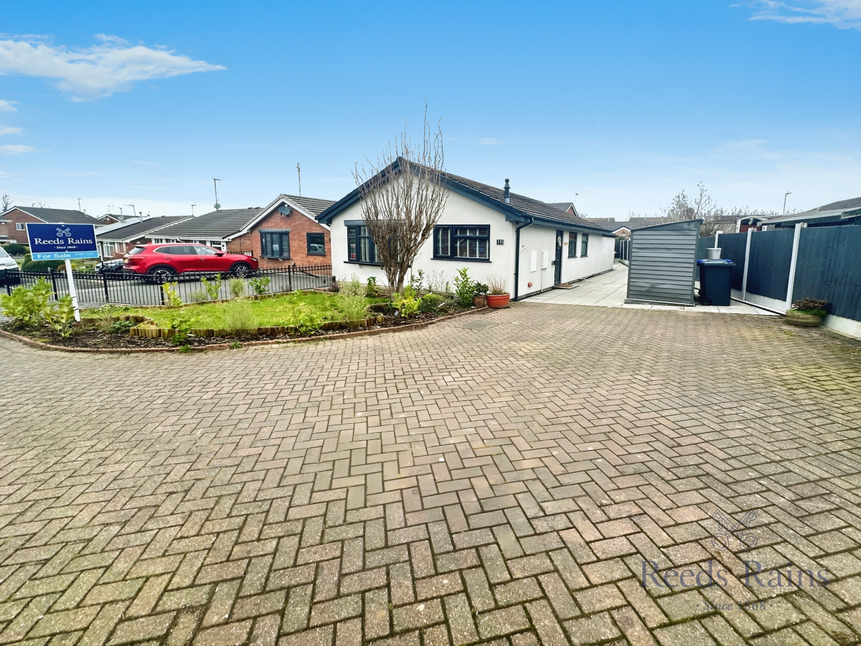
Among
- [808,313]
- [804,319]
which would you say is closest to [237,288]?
[804,319]

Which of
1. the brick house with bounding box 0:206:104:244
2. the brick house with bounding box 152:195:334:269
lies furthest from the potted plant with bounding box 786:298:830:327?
the brick house with bounding box 0:206:104:244

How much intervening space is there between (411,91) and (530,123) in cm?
1149

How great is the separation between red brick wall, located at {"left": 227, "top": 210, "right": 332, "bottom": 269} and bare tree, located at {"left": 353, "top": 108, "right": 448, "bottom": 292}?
10.6 metres

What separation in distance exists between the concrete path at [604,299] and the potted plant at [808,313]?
1.64 meters

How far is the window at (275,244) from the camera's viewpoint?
2405 centimetres

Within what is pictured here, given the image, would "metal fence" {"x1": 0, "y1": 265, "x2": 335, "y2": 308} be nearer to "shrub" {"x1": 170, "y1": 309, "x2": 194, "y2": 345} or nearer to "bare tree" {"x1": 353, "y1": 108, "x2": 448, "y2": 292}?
"shrub" {"x1": 170, "y1": 309, "x2": 194, "y2": 345}

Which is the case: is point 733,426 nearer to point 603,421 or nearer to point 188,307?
point 603,421

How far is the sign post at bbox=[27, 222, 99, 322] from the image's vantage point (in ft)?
28.1

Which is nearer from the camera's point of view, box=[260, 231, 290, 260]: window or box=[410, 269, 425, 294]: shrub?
box=[410, 269, 425, 294]: shrub

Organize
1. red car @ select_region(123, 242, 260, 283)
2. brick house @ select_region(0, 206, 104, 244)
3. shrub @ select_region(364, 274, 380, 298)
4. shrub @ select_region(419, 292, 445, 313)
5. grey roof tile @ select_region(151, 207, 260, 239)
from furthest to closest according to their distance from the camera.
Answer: brick house @ select_region(0, 206, 104, 244) < grey roof tile @ select_region(151, 207, 260, 239) < red car @ select_region(123, 242, 260, 283) < shrub @ select_region(364, 274, 380, 298) < shrub @ select_region(419, 292, 445, 313)

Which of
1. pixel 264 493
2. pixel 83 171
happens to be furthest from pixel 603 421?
pixel 83 171

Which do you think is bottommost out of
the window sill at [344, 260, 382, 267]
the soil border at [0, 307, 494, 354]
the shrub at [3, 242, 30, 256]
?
the soil border at [0, 307, 494, 354]

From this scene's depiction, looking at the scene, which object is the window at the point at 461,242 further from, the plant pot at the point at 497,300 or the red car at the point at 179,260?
the red car at the point at 179,260

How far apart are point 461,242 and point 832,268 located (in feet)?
31.9
